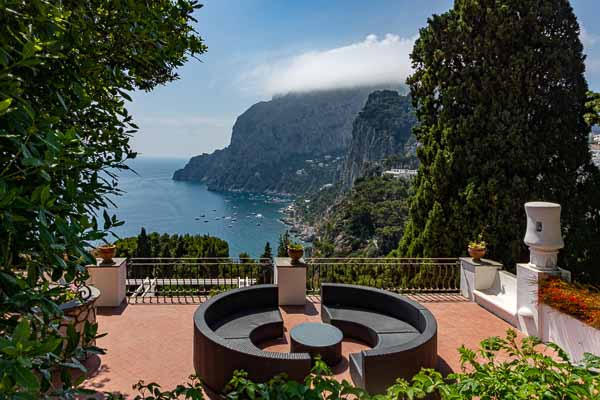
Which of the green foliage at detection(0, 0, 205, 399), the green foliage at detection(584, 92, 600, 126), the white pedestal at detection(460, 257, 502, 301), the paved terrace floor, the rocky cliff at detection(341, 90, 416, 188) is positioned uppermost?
the rocky cliff at detection(341, 90, 416, 188)

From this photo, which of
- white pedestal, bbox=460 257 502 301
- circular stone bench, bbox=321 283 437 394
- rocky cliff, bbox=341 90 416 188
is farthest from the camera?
rocky cliff, bbox=341 90 416 188

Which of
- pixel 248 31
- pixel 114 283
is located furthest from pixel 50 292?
pixel 248 31

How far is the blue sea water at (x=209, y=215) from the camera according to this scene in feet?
224

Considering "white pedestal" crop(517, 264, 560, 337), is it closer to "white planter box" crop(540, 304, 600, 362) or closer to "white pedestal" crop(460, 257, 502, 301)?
"white planter box" crop(540, 304, 600, 362)

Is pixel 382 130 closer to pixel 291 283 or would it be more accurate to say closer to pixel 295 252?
pixel 295 252

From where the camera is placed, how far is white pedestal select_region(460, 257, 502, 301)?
7.67m

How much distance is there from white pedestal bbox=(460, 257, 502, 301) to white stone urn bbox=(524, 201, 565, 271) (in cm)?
155

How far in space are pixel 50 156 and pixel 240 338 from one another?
180 inches

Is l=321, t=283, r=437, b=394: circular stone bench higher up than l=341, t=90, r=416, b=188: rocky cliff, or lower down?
lower down

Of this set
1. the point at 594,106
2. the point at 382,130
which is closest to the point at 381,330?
the point at 594,106

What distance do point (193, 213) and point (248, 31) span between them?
79088 millimetres

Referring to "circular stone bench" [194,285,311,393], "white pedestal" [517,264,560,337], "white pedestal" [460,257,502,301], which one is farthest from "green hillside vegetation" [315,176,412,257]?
"circular stone bench" [194,285,311,393]

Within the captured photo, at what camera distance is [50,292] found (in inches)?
54.1

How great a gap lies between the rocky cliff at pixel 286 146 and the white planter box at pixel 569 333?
340ft
